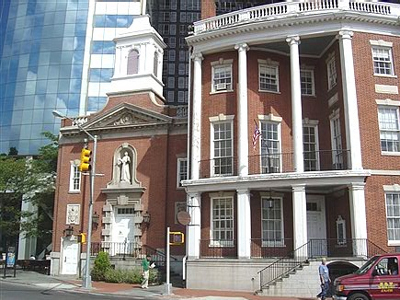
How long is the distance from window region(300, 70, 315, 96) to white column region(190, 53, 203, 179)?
581cm

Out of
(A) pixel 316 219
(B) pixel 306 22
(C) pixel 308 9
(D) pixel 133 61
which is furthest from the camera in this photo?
(D) pixel 133 61

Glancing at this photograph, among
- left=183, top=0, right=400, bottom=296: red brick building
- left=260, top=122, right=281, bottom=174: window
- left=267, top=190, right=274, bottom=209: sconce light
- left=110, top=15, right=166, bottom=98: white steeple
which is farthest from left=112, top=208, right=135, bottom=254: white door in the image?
left=260, top=122, right=281, bottom=174: window

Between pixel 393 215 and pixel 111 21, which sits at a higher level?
pixel 111 21

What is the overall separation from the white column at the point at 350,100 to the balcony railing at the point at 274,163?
125 centimetres

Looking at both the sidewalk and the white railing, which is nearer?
the sidewalk

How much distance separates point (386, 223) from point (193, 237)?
933 cm

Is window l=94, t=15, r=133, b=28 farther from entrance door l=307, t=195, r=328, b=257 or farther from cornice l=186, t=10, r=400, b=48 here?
entrance door l=307, t=195, r=328, b=257

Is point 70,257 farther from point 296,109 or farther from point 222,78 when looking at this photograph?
point 296,109

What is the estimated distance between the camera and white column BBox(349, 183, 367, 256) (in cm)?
2112

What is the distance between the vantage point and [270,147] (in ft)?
82.2

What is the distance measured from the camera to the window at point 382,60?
2402 centimetres

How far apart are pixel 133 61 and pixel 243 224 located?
1697cm

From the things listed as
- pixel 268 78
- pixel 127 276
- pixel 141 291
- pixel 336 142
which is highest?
pixel 268 78

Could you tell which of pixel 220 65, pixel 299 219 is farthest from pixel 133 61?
pixel 299 219
